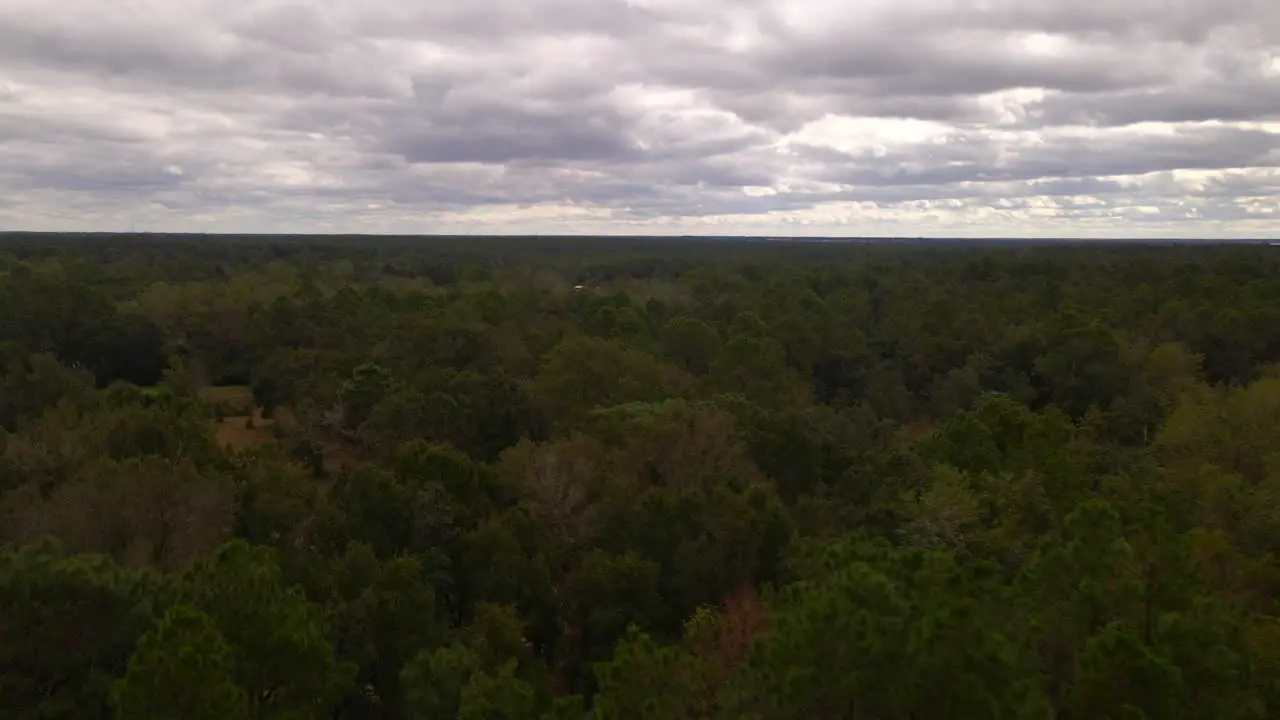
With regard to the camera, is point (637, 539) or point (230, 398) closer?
point (637, 539)

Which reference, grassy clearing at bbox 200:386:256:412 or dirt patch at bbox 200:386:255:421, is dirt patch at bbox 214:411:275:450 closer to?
dirt patch at bbox 200:386:255:421

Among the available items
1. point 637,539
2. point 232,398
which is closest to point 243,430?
point 232,398

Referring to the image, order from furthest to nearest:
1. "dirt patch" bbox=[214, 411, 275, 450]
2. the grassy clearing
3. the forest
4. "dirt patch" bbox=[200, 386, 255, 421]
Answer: the grassy clearing → "dirt patch" bbox=[200, 386, 255, 421] → "dirt patch" bbox=[214, 411, 275, 450] → the forest

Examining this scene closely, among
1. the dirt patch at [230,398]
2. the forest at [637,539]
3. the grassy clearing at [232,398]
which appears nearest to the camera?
the forest at [637,539]

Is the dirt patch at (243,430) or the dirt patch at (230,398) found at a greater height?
the dirt patch at (230,398)

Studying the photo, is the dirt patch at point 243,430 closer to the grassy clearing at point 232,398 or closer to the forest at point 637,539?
the forest at point 637,539

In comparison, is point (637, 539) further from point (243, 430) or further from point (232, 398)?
point (232, 398)

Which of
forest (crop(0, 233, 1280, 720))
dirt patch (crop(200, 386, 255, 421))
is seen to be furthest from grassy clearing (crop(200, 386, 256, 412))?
forest (crop(0, 233, 1280, 720))

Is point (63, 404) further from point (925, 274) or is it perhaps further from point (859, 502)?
point (925, 274)

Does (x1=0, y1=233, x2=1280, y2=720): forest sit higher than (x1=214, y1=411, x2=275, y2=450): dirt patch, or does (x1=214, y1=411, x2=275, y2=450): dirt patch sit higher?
(x1=0, y1=233, x2=1280, y2=720): forest

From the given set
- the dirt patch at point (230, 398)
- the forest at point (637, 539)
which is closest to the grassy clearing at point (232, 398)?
the dirt patch at point (230, 398)
